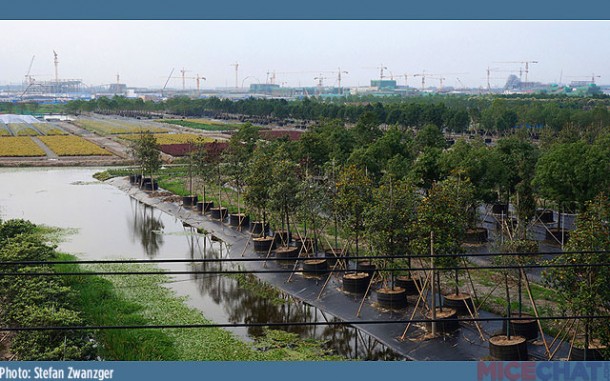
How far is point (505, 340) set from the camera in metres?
7.24

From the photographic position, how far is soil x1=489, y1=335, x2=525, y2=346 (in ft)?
23.4

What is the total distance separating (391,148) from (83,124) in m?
36.3

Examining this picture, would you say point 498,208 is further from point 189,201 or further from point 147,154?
point 147,154

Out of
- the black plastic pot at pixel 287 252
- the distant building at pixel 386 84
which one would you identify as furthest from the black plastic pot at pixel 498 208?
the distant building at pixel 386 84

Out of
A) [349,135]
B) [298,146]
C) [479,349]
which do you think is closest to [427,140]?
[349,135]

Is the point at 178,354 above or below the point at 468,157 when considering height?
below

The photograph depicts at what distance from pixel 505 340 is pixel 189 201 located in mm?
10940

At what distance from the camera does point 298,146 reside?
1678cm

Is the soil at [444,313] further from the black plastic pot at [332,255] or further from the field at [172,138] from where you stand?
the field at [172,138]

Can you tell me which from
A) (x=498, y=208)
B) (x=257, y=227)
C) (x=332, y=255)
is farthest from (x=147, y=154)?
(x=498, y=208)

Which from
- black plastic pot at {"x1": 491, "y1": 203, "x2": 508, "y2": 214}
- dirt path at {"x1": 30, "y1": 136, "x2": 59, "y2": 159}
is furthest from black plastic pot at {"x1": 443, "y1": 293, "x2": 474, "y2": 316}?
dirt path at {"x1": 30, "y1": 136, "x2": 59, "y2": 159}

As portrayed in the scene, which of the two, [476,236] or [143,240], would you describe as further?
[143,240]

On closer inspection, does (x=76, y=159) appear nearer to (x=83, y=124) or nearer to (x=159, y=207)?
(x=159, y=207)

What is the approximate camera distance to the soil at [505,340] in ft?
23.4
